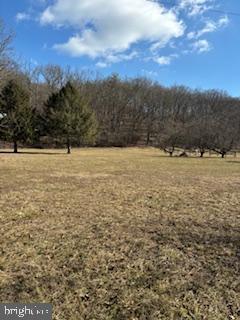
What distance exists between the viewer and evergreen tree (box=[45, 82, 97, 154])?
115ft

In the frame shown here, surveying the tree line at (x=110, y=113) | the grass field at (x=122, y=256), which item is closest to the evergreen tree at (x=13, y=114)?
the tree line at (x=110, y=113)

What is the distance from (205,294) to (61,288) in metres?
1.55

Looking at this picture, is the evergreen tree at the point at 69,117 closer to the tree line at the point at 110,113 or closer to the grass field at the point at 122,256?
the tree line at the point at 110,113

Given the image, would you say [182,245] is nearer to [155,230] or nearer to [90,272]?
[155,230]

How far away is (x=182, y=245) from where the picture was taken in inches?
197

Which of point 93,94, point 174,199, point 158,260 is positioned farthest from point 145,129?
point 158,260

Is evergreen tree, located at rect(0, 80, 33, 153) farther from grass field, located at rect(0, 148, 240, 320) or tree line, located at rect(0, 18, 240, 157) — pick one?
grass field, located at rect(0, 148, 240, 320)

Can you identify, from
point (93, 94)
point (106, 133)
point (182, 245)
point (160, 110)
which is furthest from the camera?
point (160, 110)

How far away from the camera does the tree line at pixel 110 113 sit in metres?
35.0

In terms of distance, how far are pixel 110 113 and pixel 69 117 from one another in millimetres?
38144

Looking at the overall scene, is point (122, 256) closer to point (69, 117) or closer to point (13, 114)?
point (69, 117)

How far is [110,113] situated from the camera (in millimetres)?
72688

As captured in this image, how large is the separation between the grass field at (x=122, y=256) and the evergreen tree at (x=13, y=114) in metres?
27.6

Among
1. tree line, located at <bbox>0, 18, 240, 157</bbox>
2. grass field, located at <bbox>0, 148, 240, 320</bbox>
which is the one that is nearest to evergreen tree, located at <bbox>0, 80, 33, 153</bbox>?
Result: tree line, located at <bbox>0, 18, 240, 157</bbox>
